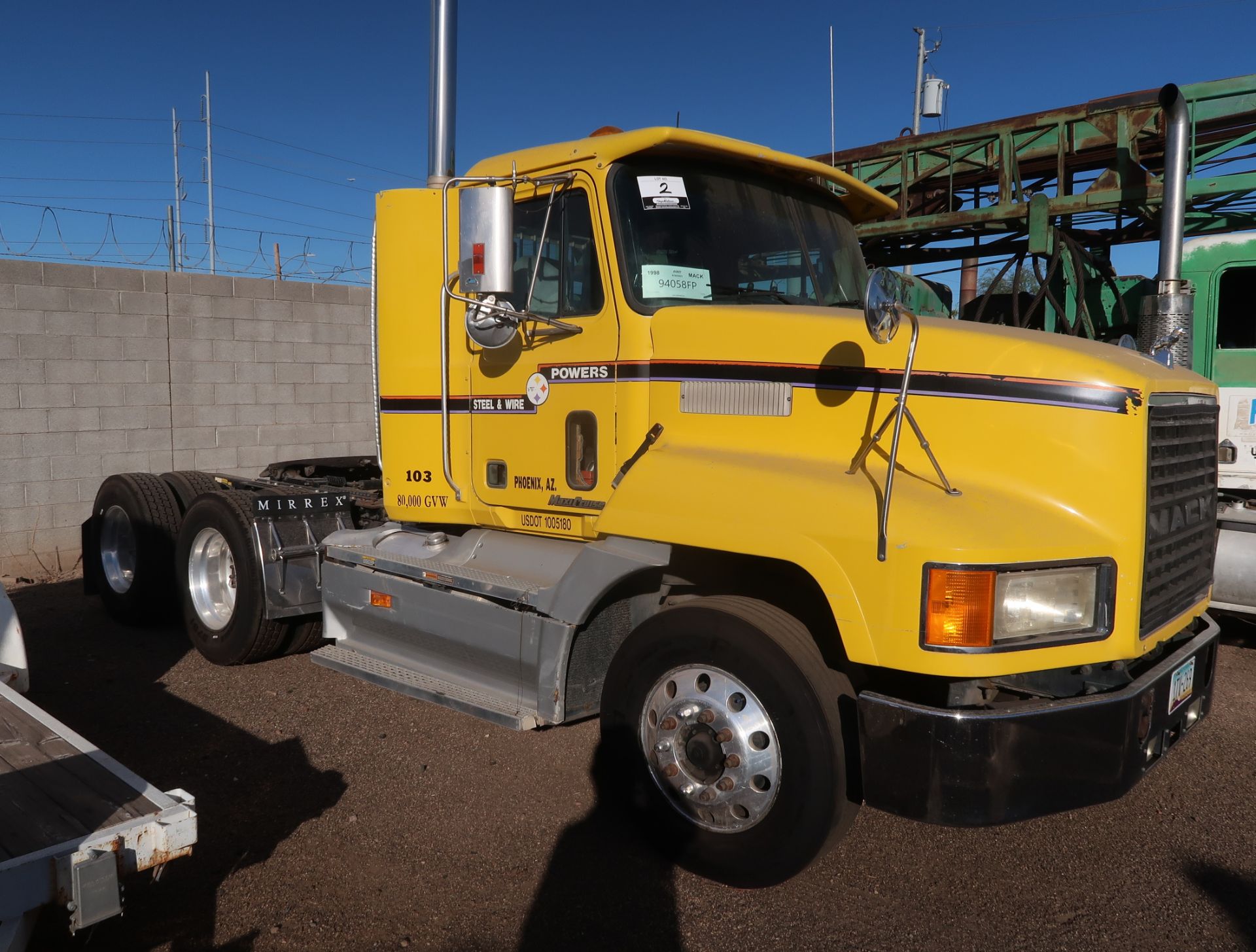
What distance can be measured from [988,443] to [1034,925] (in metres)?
1.66

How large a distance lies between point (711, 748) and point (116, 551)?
5.52 metres

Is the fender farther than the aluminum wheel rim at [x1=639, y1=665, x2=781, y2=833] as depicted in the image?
No

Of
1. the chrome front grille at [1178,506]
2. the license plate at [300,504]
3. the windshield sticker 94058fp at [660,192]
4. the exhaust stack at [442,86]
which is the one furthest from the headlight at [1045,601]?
the license plate at [300,504]

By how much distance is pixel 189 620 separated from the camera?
614 cm

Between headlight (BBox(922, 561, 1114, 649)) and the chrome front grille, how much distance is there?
23 cm

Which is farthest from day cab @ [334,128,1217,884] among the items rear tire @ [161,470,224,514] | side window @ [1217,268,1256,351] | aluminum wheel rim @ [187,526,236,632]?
side window @ [1217,268,1256,351]

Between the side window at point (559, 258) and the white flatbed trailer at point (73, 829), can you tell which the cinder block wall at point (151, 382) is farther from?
the side window at point (559, 258)

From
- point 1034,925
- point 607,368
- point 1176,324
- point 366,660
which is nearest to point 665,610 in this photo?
point 607,368

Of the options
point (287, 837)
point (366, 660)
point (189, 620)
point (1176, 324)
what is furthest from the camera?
point (1176, 324)

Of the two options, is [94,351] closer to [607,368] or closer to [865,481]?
[607,368]

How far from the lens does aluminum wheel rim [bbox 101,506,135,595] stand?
6969 mm

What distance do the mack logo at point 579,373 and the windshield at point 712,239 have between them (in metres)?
0.31

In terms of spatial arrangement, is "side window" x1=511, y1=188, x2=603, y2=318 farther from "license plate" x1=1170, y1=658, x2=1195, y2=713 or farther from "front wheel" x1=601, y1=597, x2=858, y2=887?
"license plate" x1=1170, y1=658, x2=1195, y2=713

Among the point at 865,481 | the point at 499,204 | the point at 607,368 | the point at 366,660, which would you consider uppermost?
the point at 499,204
